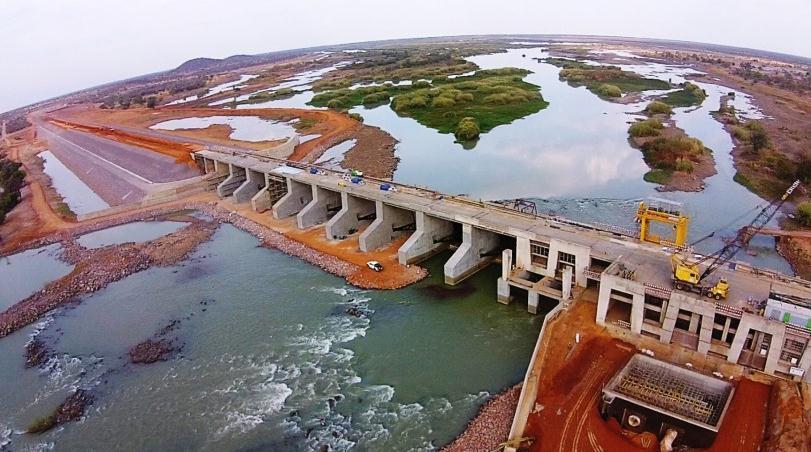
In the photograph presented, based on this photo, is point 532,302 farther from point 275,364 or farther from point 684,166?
point 684,166

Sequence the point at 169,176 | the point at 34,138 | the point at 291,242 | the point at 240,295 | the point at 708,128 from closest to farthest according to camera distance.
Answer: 1. the point at 240,295
2. the point at 291,242
3. the point at 169,176
4. the point at 708,128
5. the point at 34,138

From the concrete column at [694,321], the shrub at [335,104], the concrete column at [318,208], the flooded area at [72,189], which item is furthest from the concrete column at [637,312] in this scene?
the shrub at [335,104]

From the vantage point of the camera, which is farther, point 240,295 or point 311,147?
point 311,147

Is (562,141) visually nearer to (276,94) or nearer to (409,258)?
(409,258)

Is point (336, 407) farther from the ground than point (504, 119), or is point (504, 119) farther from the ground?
point (504, 119)

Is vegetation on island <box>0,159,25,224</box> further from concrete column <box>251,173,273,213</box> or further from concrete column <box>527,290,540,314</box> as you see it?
concrete column <box>527,290,540,314</box>

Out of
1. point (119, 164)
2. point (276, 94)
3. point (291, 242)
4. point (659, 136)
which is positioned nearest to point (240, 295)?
point (291, 242)

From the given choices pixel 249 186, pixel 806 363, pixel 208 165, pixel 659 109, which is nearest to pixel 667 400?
pixel 806 363

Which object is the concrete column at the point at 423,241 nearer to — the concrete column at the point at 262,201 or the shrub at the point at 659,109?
the concrete column at the point at 262,201
